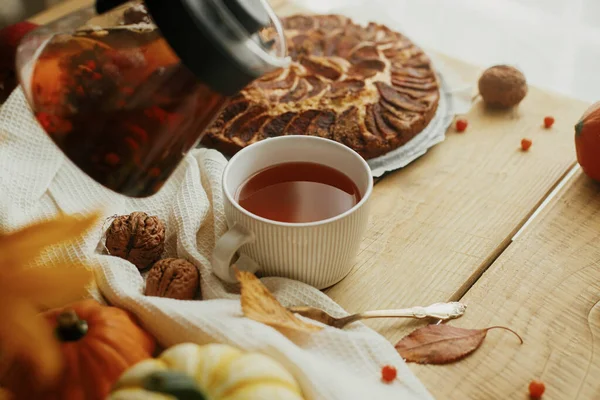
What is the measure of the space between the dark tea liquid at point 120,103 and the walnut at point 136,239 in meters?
0.18

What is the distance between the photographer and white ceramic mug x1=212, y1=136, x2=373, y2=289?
2.82 feet

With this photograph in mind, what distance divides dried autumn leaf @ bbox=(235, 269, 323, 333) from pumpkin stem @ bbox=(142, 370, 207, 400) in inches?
8.2

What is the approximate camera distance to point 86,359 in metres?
0.74

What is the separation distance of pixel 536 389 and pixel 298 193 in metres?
0.40

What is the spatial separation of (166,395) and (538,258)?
0.62 meters

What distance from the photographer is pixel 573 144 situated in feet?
4.09

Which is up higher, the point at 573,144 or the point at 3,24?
the point at 3,24

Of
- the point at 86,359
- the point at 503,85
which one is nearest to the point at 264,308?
the point at 86,359

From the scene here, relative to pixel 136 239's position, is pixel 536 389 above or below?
below

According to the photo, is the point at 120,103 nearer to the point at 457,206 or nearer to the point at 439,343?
the point at 439,343

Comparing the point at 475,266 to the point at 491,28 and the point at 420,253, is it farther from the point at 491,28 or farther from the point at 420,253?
the point at 491,28

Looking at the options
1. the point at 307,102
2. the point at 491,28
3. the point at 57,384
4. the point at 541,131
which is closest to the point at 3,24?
the point at 307,102

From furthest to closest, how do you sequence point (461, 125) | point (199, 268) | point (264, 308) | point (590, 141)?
point (461, 125) < point (590, 141) < point (199, 268) < point (264, 308)

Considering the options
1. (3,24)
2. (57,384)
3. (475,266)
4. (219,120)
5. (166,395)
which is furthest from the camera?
(3,24)
